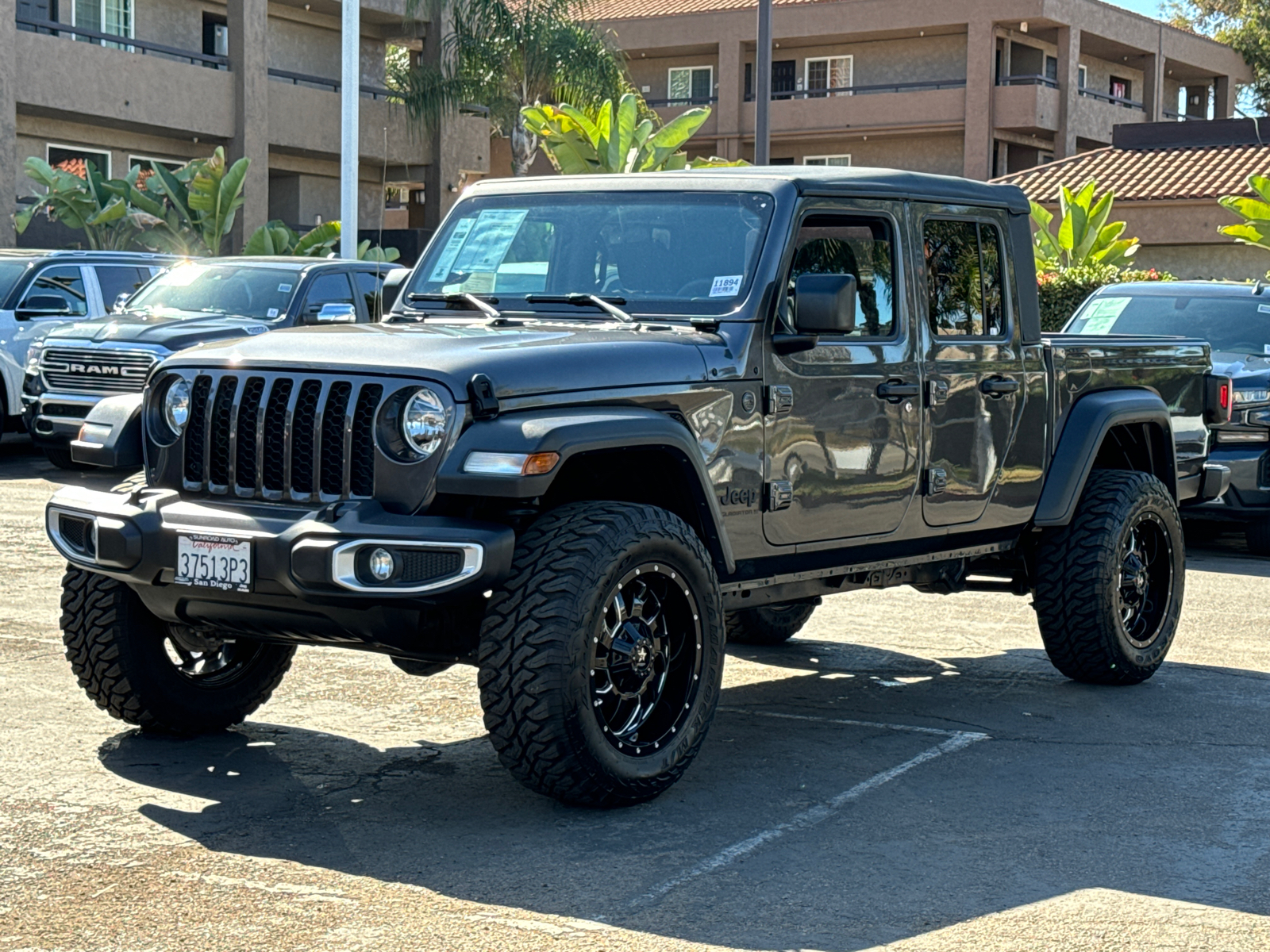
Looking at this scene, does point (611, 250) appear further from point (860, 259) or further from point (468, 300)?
point (860, 259)

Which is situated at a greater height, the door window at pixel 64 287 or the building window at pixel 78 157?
the building window at pixel 78 157

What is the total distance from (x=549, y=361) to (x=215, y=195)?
2179 centimetres

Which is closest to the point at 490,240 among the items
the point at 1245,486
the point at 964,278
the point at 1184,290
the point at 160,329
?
the point at 964,278

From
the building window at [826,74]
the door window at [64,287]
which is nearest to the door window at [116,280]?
the door window at [64,287]

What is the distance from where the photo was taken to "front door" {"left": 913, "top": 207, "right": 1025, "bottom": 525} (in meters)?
7.16

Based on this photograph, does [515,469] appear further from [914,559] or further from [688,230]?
[914,559]

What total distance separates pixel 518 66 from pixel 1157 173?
12.9 meters

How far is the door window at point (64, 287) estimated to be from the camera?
17.7m

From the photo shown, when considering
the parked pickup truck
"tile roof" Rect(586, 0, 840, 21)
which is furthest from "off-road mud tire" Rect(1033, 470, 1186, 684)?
"tile roof" Rect(586, 0, 840, 21)

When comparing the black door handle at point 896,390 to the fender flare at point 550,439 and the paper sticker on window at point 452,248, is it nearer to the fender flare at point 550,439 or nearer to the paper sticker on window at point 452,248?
the fender flare at point 550,439

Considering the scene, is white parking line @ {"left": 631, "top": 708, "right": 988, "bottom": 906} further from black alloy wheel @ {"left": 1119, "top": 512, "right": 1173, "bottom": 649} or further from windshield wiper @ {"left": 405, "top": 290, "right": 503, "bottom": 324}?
windshield wiper @ {"left": 405, "top": 290, "right": 503, "bottom": 324}

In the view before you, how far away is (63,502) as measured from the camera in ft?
19.7

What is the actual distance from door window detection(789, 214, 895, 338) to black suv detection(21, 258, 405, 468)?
312 inches

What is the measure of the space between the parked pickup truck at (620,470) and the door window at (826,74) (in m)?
43.7
